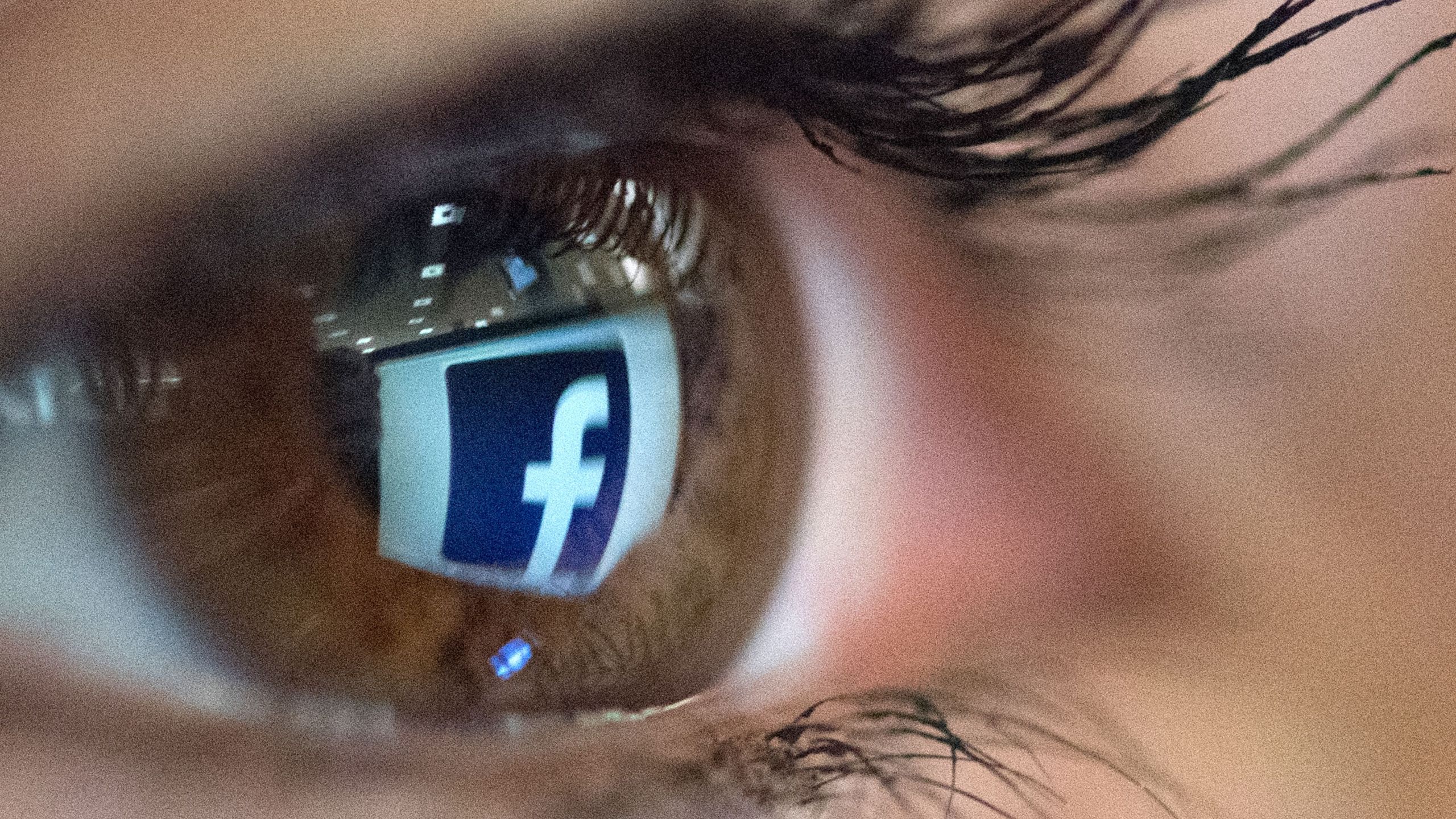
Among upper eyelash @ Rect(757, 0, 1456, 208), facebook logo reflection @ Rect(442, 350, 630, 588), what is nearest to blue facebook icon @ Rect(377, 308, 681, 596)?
facebook logo reflection @ Rect(442, 350, 630, 588)

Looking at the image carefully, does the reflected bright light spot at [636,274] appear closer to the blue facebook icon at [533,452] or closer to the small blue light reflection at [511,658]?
the blue facebook icon at [533,452]

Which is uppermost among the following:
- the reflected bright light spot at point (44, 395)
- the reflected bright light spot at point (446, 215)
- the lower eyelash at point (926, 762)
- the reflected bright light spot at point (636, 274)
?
the reflected bright light spot at point (446, 215)

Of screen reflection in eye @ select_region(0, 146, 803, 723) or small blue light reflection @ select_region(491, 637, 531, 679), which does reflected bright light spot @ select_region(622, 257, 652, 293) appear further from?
small blue light reflection @ select_region(491, 637, 531, 679)

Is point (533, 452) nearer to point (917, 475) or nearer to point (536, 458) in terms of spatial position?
point (536, 458)

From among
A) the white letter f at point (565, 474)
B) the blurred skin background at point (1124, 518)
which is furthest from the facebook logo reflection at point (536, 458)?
the blurred skin background at point (1124, 518)

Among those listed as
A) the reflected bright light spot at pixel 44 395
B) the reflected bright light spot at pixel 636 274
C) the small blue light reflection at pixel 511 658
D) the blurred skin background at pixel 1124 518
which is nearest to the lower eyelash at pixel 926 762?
the blurred skin background at pixel 1124 518

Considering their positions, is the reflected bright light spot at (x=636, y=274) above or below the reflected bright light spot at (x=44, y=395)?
above

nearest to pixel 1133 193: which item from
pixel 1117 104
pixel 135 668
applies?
pixel 1117 104
